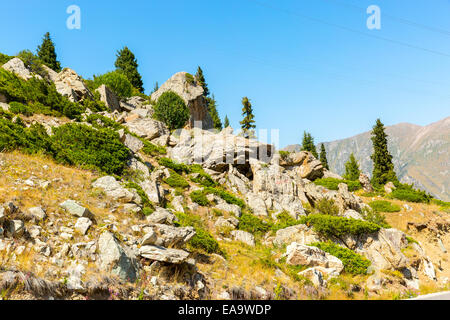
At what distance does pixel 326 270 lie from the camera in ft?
35.4

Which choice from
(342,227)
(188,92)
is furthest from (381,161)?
(342,227)

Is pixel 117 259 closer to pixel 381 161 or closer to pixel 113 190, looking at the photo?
pixel 113 190

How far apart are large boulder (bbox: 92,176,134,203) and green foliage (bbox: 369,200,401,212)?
26.3 metres

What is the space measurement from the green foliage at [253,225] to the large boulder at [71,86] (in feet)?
75.7

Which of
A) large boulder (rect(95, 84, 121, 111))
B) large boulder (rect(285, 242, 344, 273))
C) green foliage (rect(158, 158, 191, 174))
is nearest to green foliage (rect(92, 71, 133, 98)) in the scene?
large boulder (rect(95, 84, 121, 111))

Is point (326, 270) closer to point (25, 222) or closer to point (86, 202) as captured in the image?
point (86, 202)

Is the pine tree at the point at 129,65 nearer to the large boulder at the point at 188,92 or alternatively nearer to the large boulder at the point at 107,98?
the large boulder at the point at 188,92

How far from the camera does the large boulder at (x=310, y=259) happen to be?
11000mm

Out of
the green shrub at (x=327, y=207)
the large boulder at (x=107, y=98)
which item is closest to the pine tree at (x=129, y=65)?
the large boulder at (x=107, y=98)

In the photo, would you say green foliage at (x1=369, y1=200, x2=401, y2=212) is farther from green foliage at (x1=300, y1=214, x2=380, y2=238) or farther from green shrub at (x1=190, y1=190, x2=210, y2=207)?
green shrub at (x1=190, y1=190, x2=210, y2=207)

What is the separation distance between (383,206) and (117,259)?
2907 centimetres

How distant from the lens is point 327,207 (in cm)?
2197

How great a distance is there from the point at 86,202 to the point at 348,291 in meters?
10.9
